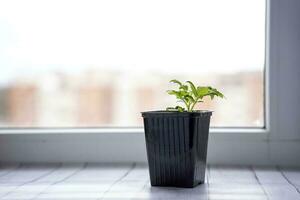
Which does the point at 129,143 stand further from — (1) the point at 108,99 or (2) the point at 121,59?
(2) the point at 121,59

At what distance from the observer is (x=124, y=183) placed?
5.63 ft

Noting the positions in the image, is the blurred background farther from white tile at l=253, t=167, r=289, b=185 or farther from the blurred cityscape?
white tile at l=253, t=167, r=289, b=185

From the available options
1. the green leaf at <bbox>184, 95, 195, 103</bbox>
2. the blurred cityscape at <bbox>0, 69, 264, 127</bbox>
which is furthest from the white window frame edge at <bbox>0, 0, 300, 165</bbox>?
the green leaf at <bbox>184, 95, 195, 103</bbox>

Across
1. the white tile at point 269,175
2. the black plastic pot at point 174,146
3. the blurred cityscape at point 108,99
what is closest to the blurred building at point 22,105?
the blurred cityscape at point 108,99

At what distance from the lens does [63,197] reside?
1.47 metres

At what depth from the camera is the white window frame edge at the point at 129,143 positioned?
211 cm

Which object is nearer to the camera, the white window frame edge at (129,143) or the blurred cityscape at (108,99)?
the white window frame edge at (129,143)

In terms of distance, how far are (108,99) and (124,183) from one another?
63 cm

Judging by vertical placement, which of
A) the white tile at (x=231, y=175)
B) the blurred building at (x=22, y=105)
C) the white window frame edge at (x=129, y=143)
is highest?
the blurred building at (x=22, y=105)

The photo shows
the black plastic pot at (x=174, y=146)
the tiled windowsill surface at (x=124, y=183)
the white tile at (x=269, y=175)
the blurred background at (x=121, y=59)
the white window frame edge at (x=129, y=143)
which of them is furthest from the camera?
the blurred background at (x=121, y=59)

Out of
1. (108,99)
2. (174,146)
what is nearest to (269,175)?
(174,146)

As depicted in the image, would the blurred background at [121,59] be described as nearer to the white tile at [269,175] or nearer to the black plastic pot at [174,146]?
the white tile at [269,175]

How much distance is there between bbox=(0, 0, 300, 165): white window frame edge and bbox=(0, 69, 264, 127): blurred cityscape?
0.18ft

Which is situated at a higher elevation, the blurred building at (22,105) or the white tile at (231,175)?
the blurred building at (22,105)
